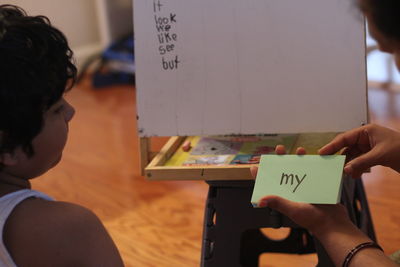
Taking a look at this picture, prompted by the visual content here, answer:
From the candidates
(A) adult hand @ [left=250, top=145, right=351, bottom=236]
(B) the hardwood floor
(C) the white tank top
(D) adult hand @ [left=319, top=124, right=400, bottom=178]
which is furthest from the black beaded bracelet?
(B) the hardwood floor

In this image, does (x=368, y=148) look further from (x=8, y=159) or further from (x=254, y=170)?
(x=8, y=159)

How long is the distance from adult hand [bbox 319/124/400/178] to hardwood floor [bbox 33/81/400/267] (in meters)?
0.59

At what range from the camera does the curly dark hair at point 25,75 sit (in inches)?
34.8

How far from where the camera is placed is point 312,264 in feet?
5.34

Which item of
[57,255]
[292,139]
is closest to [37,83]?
[57,255]

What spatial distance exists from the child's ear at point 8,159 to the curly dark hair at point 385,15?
59 centimetres

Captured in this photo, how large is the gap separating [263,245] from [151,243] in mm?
417

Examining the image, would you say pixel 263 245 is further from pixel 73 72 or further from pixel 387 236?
pixel 73 72

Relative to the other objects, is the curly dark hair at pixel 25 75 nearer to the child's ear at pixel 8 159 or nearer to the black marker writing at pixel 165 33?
the child's ear at pixel 8 159

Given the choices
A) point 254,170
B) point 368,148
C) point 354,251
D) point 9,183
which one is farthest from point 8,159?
point 368,148

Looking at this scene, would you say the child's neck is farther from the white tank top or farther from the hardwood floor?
the hardwood floor

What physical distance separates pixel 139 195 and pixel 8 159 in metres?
1.24

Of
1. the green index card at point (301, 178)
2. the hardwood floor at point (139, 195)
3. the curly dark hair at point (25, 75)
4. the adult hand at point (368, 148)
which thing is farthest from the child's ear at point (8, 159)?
the hardwood floor at point (139, 195)

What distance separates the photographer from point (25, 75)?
89 centimetres
